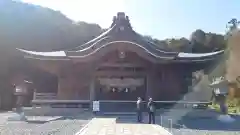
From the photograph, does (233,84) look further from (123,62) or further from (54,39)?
(54,39)

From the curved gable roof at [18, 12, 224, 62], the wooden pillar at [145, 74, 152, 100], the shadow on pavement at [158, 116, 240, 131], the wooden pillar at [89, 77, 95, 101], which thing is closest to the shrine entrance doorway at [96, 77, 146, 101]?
the wooden pillar at [145, 74, 152, 100]

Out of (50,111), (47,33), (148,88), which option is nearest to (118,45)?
(148,88)

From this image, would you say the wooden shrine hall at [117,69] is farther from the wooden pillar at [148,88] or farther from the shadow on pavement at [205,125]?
the shadow on pavement at [205,125]

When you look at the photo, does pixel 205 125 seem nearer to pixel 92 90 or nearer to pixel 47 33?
pixel 92 90

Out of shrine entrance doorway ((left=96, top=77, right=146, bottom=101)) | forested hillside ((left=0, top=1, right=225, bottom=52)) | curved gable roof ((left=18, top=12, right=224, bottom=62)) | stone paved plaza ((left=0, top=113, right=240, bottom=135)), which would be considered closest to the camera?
stone paved plaza ((left=0, top=113, right=240, bottom=135))

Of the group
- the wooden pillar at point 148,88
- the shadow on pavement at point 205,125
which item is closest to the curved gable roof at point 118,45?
the wooden pillar at point 148,88

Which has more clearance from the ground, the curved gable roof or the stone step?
the curved gable roof

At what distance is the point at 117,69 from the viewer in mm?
23078

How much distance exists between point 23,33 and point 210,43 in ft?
91.9

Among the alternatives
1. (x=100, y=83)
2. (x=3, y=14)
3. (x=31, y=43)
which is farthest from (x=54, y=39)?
(x=100, y=83)

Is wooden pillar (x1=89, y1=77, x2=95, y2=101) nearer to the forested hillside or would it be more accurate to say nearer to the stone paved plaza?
the stone paved plaza

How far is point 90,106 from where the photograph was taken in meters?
21.2

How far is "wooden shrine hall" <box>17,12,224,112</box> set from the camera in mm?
21422

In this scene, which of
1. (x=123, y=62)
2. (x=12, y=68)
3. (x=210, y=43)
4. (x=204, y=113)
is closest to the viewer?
(x=204, y=113)
